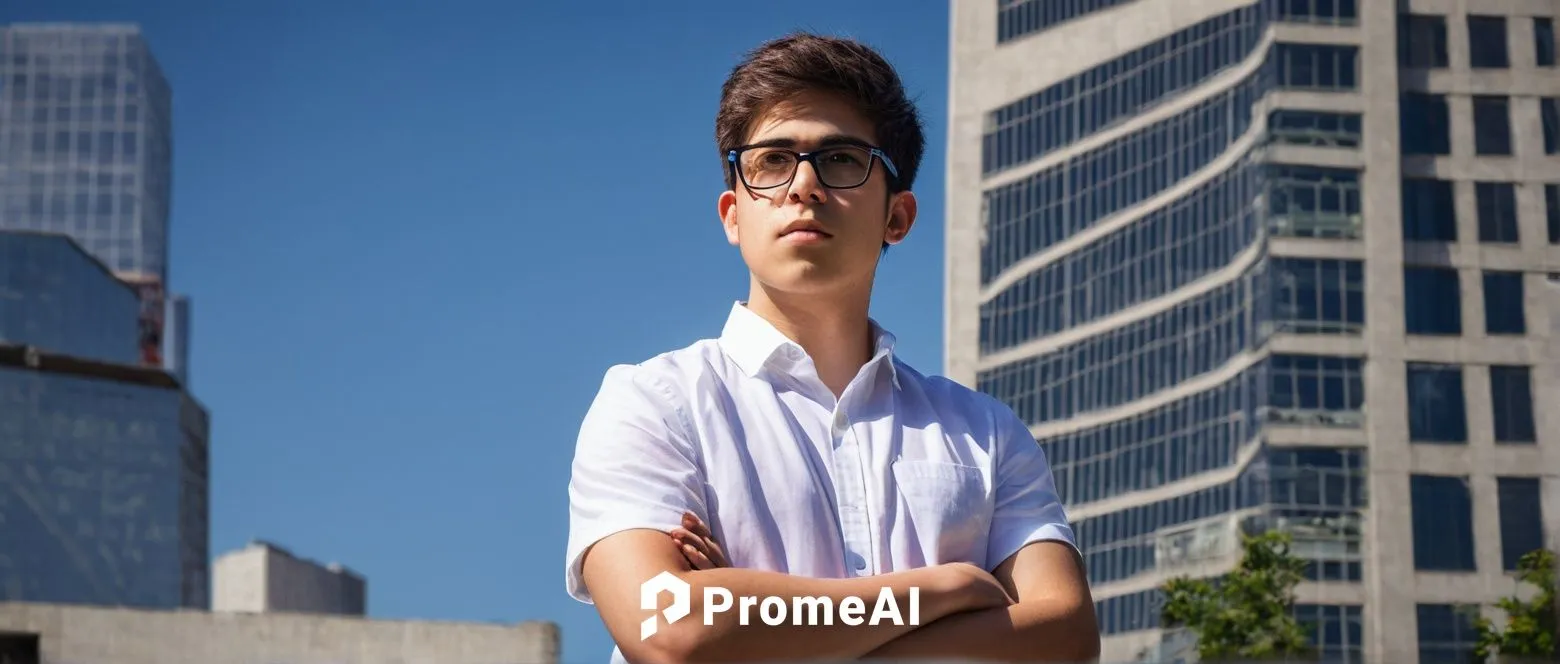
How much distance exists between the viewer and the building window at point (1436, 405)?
2502 inches

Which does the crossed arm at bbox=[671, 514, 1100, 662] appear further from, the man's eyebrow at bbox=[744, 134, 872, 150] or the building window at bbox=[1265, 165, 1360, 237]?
the building window at bbox=[1265, 165, 1360, 237]

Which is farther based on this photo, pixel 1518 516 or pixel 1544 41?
pixel 1544 41

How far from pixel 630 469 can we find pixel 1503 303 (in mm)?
64706

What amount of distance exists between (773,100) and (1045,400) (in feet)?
237

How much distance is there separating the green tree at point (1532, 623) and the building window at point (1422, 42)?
804 inches

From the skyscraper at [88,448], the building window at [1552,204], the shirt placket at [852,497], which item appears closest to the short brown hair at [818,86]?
the shirt placket at [852,497]

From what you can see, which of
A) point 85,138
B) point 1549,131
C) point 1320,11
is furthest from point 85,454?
point 85,138

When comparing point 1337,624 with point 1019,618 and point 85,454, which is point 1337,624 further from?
point 1019,618

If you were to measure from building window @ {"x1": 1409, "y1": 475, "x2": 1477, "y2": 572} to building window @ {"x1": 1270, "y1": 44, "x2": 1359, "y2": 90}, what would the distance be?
43.6 ft

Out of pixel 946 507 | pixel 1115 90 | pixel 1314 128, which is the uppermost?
pixel 1115 90

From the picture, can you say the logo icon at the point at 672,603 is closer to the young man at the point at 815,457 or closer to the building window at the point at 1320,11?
the young man at the point at 815,457

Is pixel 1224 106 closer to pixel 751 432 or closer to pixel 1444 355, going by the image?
pixel 1444 355

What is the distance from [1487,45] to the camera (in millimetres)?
66000

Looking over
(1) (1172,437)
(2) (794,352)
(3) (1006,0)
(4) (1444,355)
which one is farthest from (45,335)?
(2) (794,352)
